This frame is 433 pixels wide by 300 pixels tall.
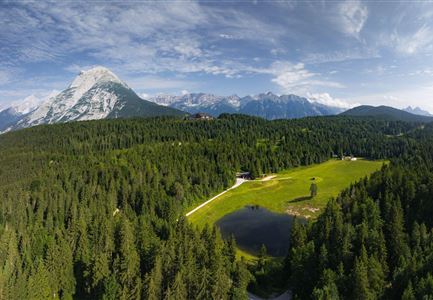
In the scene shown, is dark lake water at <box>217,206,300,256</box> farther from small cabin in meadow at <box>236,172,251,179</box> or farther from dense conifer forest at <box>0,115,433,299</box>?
small cabin in meadow at <box>236,172,251,179</box>

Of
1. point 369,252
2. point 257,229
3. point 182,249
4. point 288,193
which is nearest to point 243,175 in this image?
point 288,193

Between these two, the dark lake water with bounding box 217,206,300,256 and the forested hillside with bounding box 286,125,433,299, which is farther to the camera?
the dark lake water with bounding box 217,206,300,256

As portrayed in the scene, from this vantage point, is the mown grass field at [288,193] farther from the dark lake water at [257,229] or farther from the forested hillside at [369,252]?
the forested hillside at [369,252]

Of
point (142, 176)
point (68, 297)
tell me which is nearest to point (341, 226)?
point (68, 297)

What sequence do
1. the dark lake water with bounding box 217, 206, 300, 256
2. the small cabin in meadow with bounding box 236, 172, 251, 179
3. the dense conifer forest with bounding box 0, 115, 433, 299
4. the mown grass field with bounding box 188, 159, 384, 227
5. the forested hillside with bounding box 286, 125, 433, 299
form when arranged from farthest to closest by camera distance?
the small cabin in meadow with bounding box 236, 172, 251, 179 → the mown grass field with bounding box 188, 159, 384, 227 → the dark lake water with bounding box 217, 206, 300, 256 → the dense conifer forest with bounding box 0, 115, 433, 299 → the forested hillside with bounding box 286, 125, 433, 299

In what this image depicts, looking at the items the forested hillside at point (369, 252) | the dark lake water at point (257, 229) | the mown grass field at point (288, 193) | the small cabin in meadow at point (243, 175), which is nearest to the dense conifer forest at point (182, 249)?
the forested hillside at point (369, 252)

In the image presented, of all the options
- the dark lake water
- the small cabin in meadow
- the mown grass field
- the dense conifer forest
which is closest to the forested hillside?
Answer: the dense conifer forest

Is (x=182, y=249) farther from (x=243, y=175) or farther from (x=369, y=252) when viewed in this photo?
(x=243, y=175)
